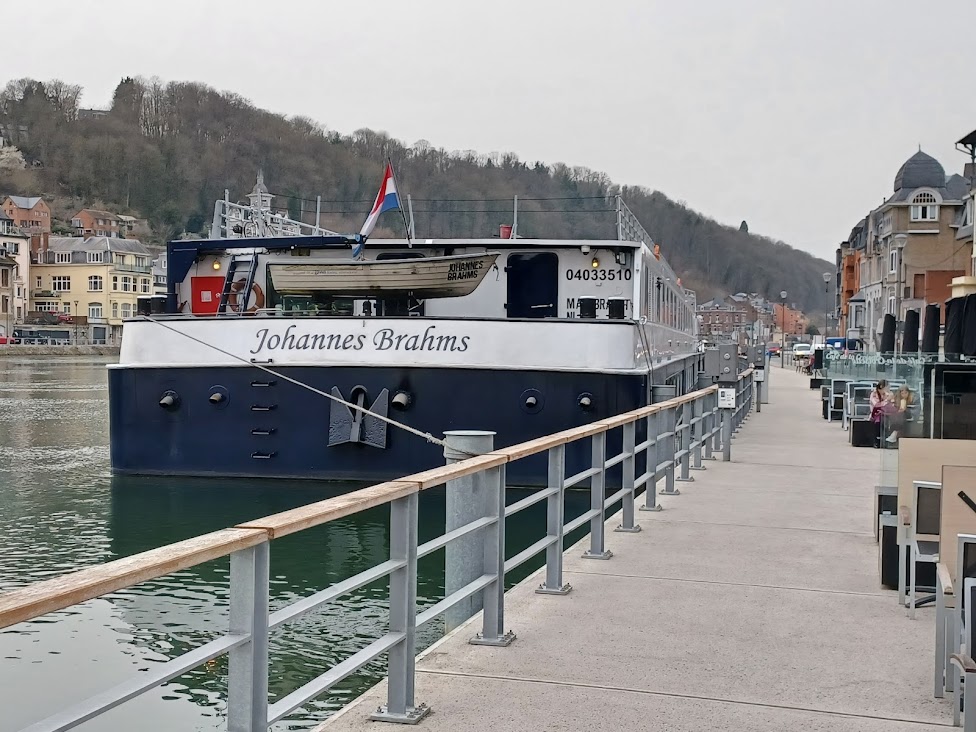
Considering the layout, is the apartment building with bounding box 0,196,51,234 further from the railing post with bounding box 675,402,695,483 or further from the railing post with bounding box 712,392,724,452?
the railing post with bounding box 675,402,695,483

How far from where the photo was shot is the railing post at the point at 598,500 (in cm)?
823

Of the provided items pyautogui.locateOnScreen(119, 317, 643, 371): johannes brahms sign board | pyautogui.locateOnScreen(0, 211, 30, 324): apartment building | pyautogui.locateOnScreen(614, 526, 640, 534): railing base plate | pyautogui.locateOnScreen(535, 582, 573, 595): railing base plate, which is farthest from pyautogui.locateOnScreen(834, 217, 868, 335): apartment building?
pyautogui.locateOnScreen(535, 582, 573, 595): railing base plate

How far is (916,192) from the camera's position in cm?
8675

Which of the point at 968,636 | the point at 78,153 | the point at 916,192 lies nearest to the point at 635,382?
the point at 968,636

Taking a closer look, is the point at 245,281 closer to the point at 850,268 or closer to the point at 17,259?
the point at 850,268

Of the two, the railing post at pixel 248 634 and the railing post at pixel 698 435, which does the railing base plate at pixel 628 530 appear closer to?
the railing post at pixel 698 435

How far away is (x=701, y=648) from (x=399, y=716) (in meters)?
1.88

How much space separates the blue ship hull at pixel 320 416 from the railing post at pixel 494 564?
8.48 meters

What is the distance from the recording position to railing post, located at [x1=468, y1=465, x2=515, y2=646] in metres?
6.04

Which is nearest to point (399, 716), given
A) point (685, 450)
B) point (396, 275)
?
point (685, 450)

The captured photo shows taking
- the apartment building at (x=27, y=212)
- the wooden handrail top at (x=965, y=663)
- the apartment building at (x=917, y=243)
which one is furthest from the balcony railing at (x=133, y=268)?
the wooden handrail top at (x=965, y=663)

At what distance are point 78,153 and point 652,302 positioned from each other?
178 m

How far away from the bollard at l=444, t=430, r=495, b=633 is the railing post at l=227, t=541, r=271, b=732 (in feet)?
7.18

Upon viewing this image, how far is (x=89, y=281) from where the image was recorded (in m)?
147
